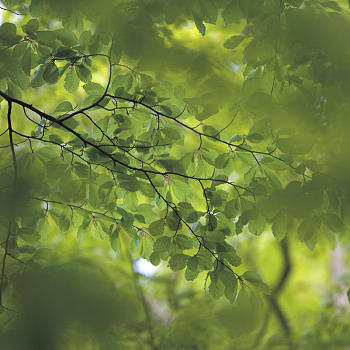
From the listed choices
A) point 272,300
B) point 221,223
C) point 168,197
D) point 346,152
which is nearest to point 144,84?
point 168,197

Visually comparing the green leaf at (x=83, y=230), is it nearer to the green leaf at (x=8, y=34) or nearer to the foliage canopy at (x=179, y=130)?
the foliage canopy at (x=179, y=130)

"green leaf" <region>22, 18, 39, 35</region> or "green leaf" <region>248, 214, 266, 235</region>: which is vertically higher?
"green leaf" <region>22, 18, 39, 35</region>

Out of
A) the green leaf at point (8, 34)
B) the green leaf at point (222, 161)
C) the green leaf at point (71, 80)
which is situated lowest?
the green leaf at point (222, 161)

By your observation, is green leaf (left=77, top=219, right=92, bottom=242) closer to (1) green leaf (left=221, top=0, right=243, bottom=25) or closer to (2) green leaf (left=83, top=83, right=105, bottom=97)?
(2) green leaf (left=83, top=83, right=105, bottom=97)

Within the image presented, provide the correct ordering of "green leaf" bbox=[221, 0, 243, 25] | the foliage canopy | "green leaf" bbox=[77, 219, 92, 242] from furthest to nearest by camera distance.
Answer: "green leaf" bbox=[77, 219, 92, 242] → "green leaf" bbox=[221, 0, 243, 25] → the foliage canopy

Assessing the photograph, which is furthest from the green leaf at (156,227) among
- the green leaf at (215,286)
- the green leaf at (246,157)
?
the green leaf at (246,157)

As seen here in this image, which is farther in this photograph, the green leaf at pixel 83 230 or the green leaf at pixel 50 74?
the green leaf at pixel 83 230

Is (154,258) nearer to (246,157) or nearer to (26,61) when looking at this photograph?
(246,157)

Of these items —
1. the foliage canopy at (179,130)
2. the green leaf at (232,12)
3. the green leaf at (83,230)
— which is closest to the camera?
the foliage canopy at (179,130)

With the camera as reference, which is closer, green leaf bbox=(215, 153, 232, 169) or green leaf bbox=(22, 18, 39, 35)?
green leaf bbox=(22, 18, 39, 35)

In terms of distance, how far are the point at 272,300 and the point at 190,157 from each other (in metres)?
4.08

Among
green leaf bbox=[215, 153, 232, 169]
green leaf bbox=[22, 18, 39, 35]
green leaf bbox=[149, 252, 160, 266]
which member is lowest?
green leaf bbox=[149, 252, 160, 266]

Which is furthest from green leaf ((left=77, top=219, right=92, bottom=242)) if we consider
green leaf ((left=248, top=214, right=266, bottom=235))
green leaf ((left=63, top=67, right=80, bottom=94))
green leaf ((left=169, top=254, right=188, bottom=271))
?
green leaf ((left=248, top=214, right=266, bottom=235))

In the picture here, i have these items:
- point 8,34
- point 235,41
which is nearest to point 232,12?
point 235,41
